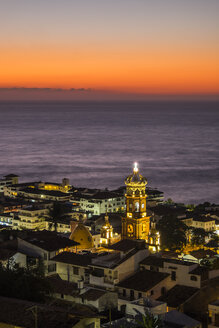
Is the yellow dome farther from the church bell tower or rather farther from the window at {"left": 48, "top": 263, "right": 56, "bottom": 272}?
the window at {"left": 48, "top": 263, "right": 56, "bottom": 272}

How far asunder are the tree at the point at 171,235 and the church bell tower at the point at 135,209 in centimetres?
189

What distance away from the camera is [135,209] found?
3859 centimetres

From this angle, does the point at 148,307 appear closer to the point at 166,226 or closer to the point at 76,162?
the point at 166,226

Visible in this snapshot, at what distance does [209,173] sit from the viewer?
100 metres

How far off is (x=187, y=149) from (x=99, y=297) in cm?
11189

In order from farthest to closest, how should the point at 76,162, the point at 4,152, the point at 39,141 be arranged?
the point at 39,141, the point at 4,152, the point at 76,162

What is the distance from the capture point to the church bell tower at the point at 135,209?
3800cm

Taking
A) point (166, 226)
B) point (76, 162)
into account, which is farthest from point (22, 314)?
point (76, 162)

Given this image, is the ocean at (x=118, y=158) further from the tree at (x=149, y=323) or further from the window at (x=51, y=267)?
the tree at (x=149, y=323)

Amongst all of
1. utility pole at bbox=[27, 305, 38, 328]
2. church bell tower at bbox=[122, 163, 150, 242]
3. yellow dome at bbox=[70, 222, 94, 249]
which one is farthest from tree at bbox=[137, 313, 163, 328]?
church bell tower at bbox=[122, 163, 150, 242]

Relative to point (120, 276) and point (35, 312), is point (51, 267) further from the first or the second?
point (35, 312)

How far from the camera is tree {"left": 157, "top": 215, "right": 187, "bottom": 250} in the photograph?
40.1m

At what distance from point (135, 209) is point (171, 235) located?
348 cm

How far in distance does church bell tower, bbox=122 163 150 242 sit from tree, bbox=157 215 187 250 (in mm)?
1886
